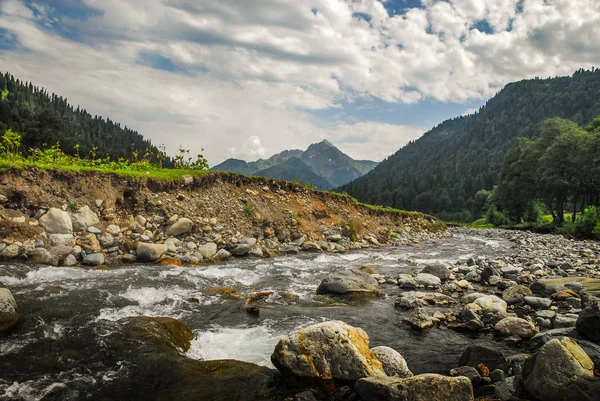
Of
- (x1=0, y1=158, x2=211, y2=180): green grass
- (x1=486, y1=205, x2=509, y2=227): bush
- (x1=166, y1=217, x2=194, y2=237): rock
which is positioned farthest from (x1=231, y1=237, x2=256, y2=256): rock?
(x1=486, y1=205, x2=509, y2=227): bush

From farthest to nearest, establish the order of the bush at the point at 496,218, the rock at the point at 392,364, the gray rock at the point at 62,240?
1. the bush at the point at 496,218
2. the gray rock at the point at 62,240
3. the rock at the point at 392,364

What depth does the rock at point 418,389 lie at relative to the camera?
5.05 meters

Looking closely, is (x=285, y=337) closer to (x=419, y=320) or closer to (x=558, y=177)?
(x=419, y=320)

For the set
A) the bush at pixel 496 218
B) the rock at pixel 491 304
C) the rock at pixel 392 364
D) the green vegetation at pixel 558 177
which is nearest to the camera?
the rock at pixel 392 364

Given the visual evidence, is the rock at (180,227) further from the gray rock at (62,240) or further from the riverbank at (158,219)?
the gray rock at (62,240)

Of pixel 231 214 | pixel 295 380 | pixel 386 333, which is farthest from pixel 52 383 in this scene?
pixel 231 214

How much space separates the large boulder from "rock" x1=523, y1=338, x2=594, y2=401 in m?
9.96

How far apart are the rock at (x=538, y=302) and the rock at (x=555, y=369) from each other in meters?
5.35

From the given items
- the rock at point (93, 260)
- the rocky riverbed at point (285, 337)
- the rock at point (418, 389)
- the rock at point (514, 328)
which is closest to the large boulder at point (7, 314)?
the rocky riverbed at point (285, 337)

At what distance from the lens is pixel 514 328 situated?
28.0 ft

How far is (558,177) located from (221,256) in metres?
49.9

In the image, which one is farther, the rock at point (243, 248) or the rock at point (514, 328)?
the rock at point (243, 248)

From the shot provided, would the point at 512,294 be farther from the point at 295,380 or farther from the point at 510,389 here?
the point at 295,380

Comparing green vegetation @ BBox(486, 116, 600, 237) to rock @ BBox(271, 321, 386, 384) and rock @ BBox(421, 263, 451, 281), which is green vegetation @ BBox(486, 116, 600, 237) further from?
rock @ BBox(271, 321, 386, 384)
